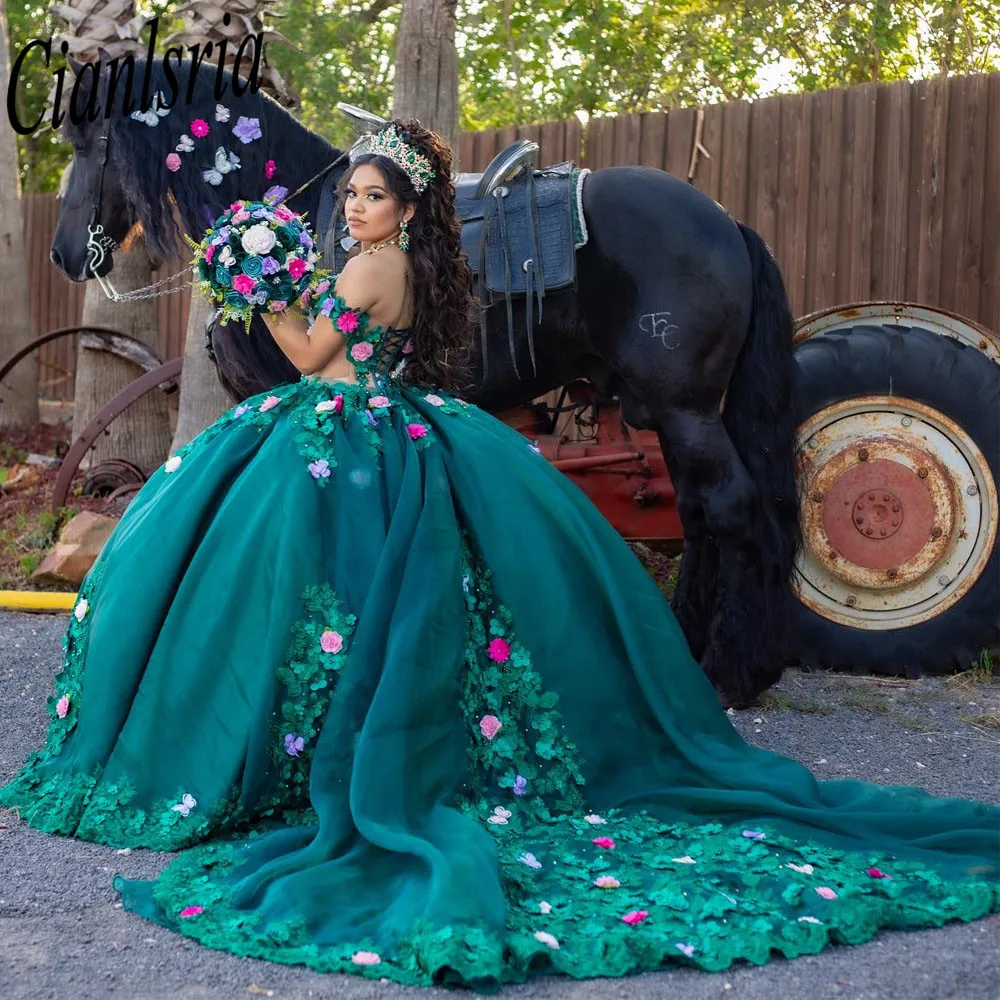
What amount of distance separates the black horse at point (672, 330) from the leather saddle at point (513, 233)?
8 centimetres

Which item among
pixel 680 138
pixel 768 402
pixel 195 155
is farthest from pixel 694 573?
pixel 680 138

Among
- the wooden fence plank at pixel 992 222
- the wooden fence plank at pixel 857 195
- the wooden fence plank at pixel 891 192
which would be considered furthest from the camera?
the wooden fence plank at pixel 857 195

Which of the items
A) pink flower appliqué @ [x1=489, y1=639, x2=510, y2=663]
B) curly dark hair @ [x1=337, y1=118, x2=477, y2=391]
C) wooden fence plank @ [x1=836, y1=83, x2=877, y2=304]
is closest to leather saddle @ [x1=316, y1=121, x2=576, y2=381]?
curly dark hair @ [x1=337, y1=118, x2=477, y2=391]

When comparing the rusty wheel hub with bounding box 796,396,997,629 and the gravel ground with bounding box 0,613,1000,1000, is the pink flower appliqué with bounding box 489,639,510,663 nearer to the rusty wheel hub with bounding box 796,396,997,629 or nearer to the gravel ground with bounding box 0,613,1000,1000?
the gravel ground with bounding box 0,613,1000,1000

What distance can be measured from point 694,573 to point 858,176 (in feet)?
8.10

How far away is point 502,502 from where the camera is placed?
3.12 m

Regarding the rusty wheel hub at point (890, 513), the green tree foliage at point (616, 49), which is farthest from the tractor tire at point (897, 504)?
the green tree foliage at point (616, 49)

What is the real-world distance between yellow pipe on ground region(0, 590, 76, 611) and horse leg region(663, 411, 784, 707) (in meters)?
2.83

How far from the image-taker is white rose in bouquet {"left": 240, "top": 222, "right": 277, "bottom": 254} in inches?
121

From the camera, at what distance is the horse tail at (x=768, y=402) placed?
420 cm

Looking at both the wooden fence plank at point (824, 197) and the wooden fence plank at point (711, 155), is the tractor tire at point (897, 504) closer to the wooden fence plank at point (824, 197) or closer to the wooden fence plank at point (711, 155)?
the wooden fence plank at point (824, 197)

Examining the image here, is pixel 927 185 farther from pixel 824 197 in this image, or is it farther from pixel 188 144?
pixel 188 144

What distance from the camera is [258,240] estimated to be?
3.08m

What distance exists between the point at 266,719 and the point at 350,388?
86 cm
